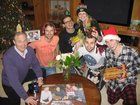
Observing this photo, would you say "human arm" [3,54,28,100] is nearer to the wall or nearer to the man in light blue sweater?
the man in light blue sweater

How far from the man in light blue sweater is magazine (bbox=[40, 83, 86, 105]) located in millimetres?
140

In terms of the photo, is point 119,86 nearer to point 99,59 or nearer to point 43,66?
point 99,59

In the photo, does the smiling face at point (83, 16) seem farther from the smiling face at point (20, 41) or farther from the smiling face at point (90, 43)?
the smiling face at point (20, 41)

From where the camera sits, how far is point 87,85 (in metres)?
2.66

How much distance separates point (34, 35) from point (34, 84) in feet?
3.61

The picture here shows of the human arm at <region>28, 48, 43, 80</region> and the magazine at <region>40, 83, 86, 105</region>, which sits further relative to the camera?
the human arm at <region>28, 48, 43, 80</region>

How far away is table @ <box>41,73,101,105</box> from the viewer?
2.41 meters

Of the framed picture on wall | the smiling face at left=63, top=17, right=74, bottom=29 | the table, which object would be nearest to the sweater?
the table

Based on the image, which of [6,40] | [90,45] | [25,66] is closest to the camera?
[25,66]

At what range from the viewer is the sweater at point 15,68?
7.96 feet

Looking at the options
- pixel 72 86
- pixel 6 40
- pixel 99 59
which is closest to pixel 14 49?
pixel 72 86

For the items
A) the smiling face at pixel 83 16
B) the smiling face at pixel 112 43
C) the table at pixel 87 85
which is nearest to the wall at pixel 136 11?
the smiling face at pixel 83 16

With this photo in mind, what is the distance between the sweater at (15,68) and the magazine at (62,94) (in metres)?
0.23

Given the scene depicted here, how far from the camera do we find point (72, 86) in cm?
258
